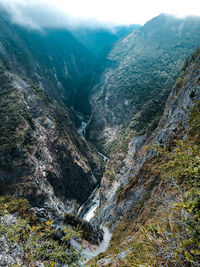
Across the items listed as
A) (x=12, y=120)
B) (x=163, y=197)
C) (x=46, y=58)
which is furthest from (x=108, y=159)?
(x=46, y=58)

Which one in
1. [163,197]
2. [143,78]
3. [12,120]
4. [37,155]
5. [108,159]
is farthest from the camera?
[143,78]

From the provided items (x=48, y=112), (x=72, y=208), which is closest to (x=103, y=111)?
(x=48, y=112)

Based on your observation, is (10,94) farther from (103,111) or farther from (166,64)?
(166,64)

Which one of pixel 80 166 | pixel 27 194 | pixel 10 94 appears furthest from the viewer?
pixel 80 166

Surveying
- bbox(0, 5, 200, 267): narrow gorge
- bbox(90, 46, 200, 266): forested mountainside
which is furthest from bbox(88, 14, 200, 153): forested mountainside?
bbox(90, 46, 200, 266): forested mountainside

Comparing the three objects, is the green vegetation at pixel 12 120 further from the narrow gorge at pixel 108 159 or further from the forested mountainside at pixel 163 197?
the forested mountainside at pixel 163 197

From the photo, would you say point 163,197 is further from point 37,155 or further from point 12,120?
point 12,120

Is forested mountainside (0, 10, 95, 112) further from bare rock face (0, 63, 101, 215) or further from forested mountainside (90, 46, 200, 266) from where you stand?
forested mountainside (90, 46, 200, 266)

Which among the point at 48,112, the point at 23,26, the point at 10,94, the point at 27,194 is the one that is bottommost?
the point at 27,194
